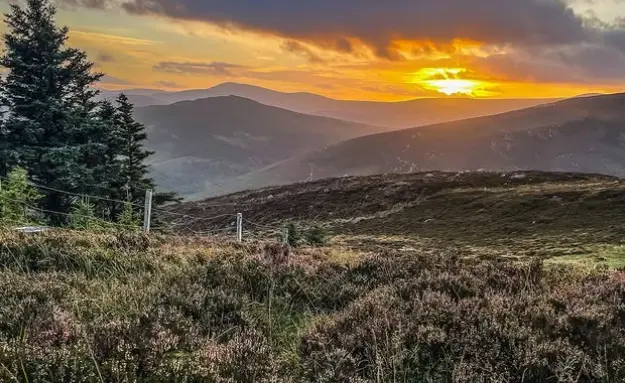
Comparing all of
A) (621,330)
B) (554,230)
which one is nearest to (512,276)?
(621,330)

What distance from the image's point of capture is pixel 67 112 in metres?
34.4

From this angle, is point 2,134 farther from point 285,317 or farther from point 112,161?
point 285,317

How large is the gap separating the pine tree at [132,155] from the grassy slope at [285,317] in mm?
23654

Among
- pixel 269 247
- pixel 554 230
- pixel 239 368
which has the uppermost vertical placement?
pixel 239 368

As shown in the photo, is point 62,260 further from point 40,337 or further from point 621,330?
point 621,330

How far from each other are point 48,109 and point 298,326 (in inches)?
1363

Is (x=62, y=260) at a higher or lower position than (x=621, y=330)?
lower

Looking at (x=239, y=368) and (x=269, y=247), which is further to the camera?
(x=269, y=247)

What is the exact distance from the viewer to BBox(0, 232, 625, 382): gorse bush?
3.49 meters

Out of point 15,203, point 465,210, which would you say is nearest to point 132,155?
point 15,203

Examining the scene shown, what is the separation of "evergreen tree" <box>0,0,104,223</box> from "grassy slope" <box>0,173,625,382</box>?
25373 millimetres

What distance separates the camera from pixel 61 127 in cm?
3491

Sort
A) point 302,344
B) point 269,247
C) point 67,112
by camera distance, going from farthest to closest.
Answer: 1. point 67,112
2. point 269,247
3. point 302,344

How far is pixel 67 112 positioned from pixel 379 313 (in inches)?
1375
